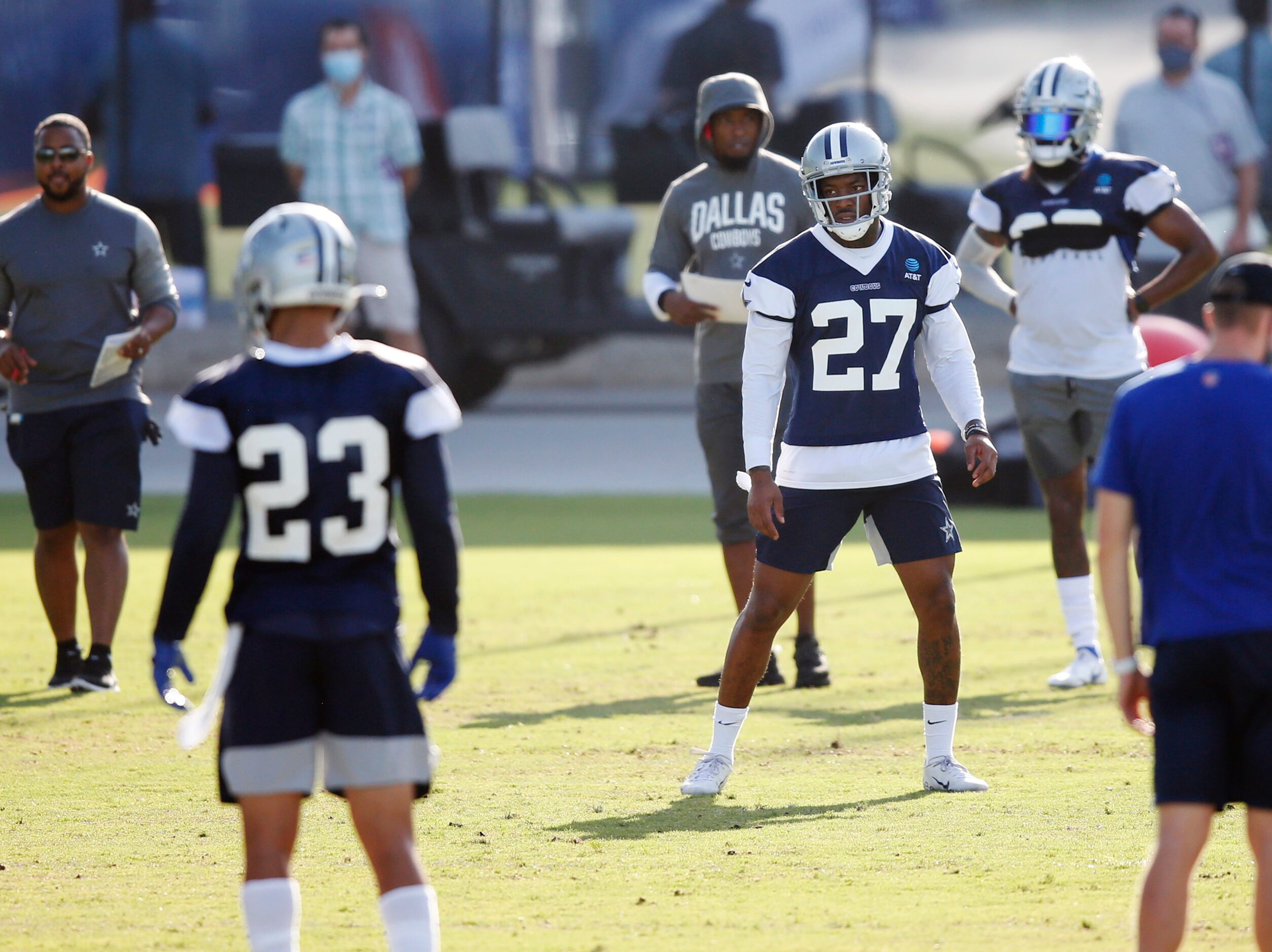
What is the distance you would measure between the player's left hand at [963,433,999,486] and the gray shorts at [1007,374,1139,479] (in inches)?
70.9

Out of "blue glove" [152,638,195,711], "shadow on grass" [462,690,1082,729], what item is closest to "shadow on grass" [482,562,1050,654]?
"shadow on grass" [462,690,1082,729]

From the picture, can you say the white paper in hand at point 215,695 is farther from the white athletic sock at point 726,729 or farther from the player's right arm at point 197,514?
the white athletic sock at point 726,729

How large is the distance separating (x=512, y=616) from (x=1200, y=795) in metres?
5.93

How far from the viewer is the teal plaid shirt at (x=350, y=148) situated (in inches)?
585

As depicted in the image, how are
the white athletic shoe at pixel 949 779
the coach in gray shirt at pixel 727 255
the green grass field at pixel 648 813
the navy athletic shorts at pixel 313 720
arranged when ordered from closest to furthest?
1. the navy athletic shorts at pixel 313 720
2. the green grass field at pixel 648 813
3. the white athletic shoe at pixel 949 779
4. the coach in gray shirt at pixel 727 255

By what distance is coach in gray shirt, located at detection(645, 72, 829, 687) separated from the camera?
7461 mm

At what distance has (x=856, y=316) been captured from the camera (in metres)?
5.79

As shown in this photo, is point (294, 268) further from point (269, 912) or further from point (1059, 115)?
point (1059, 115)

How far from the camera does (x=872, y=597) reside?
991 centimetres

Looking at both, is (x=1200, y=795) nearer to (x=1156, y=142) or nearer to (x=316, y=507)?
(x=316, y=507)

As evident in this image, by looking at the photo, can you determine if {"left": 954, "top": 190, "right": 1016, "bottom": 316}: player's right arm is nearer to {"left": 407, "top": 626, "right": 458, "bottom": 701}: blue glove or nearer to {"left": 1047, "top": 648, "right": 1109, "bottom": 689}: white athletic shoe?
{"left": 1047, "top": 648, "right": 1109, "bottom": 689}: white athletic shoe

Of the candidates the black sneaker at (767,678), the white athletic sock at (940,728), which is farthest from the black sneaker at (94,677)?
the white athletic sock at (940,728)

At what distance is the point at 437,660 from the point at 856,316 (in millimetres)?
2283

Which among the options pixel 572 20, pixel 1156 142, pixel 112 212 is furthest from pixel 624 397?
pixel 112 212
